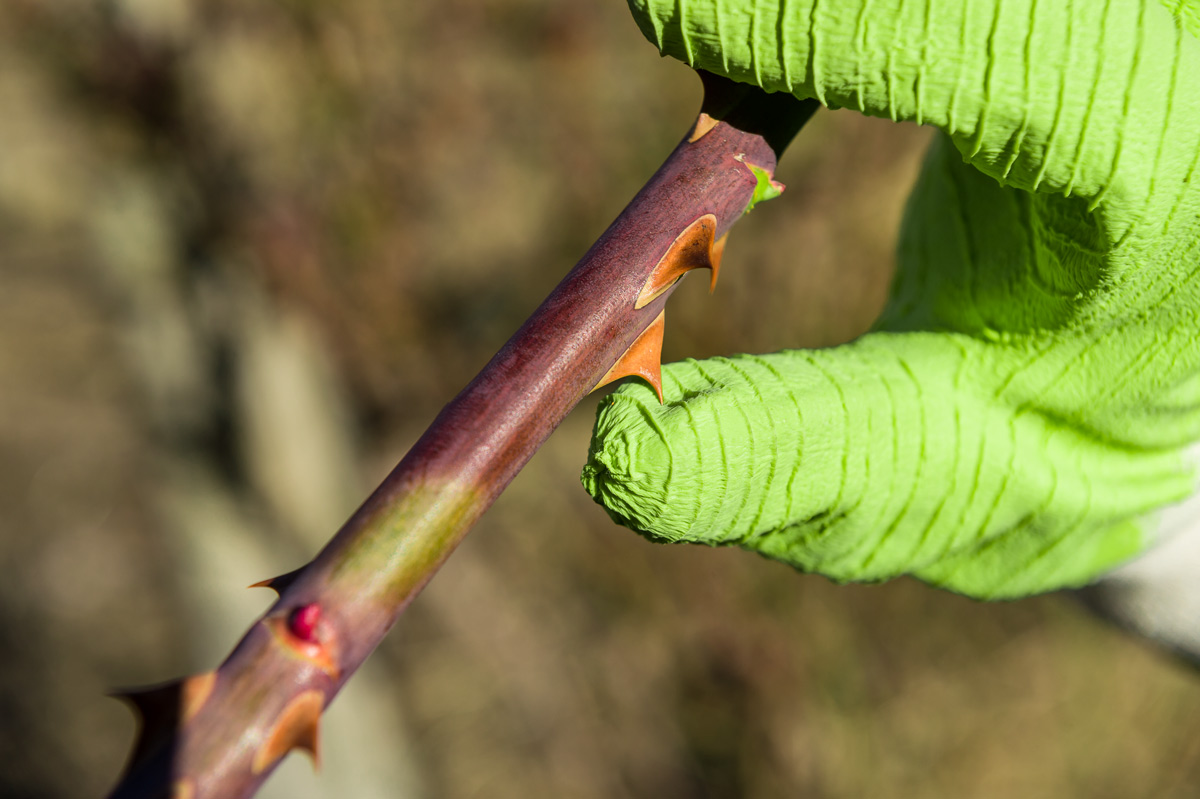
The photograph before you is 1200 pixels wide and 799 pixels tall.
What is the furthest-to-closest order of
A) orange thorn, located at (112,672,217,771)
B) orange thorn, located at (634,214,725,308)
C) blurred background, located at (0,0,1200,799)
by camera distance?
blurred background, located at (0,0,1200,799) → orange thorn, located at (634,214,725,308) → orange thorn, located at (112,672,217,771)

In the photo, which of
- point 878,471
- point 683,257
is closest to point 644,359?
point 683,257

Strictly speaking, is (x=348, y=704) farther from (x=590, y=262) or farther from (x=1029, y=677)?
(x=590, y=262)

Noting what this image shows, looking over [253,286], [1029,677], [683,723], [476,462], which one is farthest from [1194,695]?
[476,462]

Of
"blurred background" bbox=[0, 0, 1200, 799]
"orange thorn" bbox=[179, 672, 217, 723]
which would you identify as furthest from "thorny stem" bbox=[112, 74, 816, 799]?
"blurred background" bbox=[0, 0, 1200, 799]

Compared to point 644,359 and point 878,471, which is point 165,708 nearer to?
point 644,359

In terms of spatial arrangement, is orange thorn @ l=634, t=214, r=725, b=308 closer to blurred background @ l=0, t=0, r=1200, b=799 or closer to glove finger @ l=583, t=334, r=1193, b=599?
glove finger @ l=583, t=334, r=1193, b=599

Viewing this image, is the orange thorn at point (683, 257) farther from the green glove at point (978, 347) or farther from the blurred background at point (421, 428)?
the blurred background at point (421, 428)

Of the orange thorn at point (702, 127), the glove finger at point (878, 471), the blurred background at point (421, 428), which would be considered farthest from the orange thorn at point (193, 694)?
the blurred background at point (421, 428)
